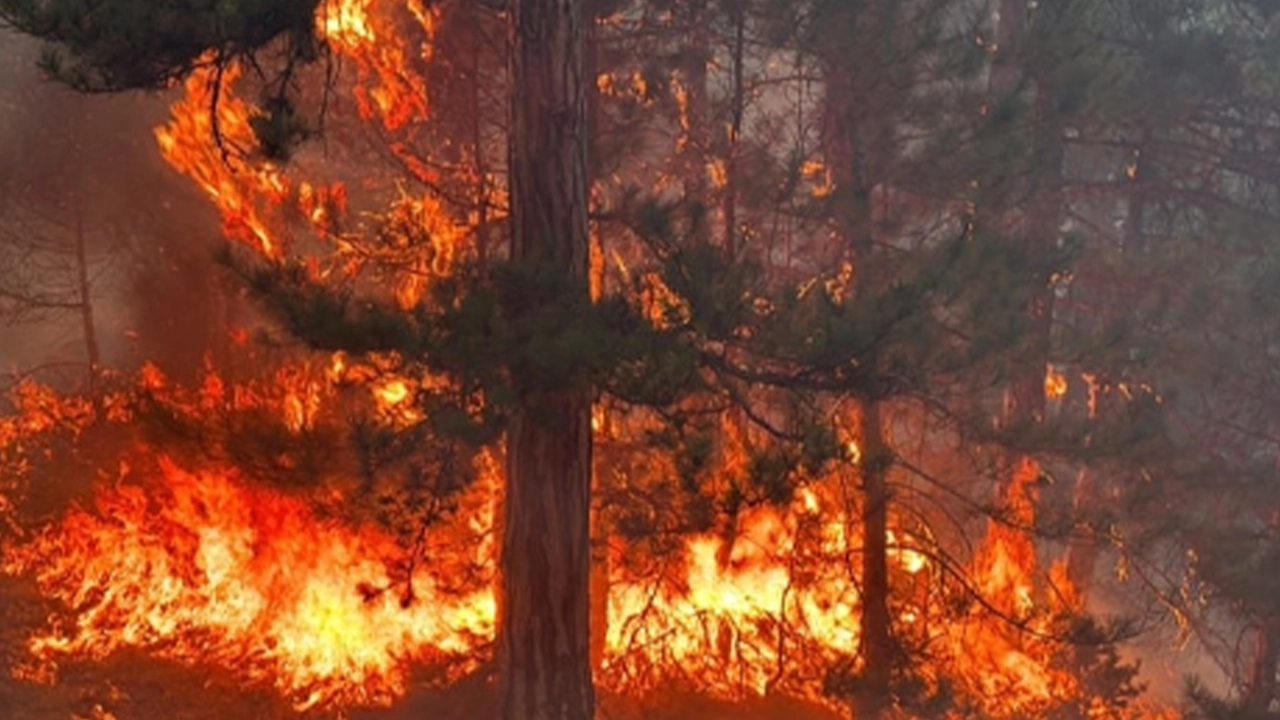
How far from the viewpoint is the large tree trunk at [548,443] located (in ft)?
24.6

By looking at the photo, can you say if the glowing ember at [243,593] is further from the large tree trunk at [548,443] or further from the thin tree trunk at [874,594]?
the thin tree trunk at [874,594]

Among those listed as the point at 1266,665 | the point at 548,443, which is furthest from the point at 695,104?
the point at 1266,665

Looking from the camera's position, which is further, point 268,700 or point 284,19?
point 268,700

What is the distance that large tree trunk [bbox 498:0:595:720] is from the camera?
7.48 metres

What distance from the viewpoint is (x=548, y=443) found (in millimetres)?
7844

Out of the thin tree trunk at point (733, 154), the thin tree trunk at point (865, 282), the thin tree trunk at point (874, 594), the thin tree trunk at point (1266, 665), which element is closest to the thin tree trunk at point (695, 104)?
the thin tree trunk at point (733, 154)

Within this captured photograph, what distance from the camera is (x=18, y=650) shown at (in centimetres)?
1133

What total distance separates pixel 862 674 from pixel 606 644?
3259 mm

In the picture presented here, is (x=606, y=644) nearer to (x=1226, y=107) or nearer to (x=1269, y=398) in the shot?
(x=1269, y=398)

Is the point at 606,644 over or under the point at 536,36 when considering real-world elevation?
under

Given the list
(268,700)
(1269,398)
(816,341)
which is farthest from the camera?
(1269,398)

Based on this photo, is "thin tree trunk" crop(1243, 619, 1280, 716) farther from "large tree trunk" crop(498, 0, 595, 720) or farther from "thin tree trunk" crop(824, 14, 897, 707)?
"large tree trunk" crop(498, 0, 595, 720)

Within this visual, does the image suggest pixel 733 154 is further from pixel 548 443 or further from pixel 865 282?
pixel 548 443

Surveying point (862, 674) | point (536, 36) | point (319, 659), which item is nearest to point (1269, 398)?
point (862, 674)
